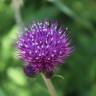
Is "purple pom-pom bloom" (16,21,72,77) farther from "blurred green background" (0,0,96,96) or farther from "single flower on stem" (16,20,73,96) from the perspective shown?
"blurred green background" (0,0,96,96)

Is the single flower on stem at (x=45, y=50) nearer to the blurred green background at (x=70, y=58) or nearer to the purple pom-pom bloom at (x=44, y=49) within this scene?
the purple pom-pom bloom at (x=44, y=49)

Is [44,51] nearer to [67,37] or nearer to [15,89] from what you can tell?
[67,37]

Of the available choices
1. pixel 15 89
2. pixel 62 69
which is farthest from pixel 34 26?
pixel 62 69

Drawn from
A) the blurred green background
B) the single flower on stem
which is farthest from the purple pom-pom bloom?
the blurred green background

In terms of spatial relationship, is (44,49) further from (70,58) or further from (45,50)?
(70,58)

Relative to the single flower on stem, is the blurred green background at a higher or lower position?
higher

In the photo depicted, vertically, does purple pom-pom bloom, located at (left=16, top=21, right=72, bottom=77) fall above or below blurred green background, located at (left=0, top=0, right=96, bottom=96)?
below

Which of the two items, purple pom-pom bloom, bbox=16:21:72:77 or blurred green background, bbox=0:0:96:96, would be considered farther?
blurred green background, bbox=0:0:96:96
